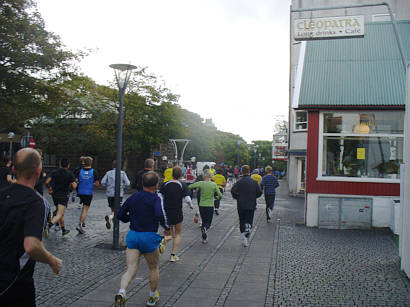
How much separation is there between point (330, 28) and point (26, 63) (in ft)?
49.9

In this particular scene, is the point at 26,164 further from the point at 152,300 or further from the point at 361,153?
the point at 361,153

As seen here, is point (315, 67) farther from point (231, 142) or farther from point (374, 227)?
point (231, 142)

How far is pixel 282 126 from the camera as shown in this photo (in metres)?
63.1

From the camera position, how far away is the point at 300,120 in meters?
29.9

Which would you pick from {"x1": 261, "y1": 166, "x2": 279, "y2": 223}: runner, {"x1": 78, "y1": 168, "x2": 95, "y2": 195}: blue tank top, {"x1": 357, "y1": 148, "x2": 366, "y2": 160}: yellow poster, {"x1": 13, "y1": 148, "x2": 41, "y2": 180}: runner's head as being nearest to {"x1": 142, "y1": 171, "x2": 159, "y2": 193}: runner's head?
{"x1": 13, "y1": 148, "x2": 41, "y2": 180}: runner's head

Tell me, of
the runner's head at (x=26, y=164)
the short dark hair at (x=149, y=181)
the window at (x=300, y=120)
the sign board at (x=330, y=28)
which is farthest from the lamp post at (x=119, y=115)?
the window at (x=300, y=120)

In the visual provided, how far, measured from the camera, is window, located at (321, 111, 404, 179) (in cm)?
1327

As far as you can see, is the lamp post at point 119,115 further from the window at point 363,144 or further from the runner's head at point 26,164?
the window at point 363,144

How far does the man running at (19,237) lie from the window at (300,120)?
27805mm

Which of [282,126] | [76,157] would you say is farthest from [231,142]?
[76,157]

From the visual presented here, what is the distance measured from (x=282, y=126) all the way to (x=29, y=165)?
61621 mm

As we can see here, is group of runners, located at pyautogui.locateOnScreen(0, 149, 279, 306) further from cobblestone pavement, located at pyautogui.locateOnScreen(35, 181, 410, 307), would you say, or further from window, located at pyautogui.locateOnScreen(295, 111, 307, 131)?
window, located at pyautogui.locateOnScreen(295, 111, 307, 131)

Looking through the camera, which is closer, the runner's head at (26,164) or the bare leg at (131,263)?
the runner's head at (26,164)

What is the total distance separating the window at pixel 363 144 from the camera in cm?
1327
